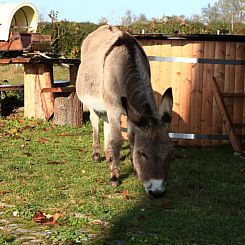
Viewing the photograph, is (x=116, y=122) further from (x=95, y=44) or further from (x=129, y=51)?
(x=95, y=44)

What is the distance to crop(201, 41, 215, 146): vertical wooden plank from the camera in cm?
883

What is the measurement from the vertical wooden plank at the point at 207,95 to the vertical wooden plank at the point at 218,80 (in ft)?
0.17

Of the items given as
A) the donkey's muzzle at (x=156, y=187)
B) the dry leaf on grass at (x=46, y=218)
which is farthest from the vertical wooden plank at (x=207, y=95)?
the dry leaf on grass at (x=46, y=218)

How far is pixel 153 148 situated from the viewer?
536 centimetres

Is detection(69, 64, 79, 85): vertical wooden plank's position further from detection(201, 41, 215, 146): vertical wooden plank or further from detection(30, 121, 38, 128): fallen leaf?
detection(201, 41, 215, 146): vertical wooden plank

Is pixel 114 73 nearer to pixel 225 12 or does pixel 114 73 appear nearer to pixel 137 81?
pixel 137 81

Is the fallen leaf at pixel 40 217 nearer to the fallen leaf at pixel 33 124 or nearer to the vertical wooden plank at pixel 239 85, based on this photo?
the vertical wooden plank at pixel 239 85

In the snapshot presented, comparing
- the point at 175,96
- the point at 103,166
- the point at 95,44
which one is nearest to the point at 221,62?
the point at 175,96

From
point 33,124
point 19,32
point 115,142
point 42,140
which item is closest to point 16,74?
point 19,32

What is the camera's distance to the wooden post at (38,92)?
37.1ft

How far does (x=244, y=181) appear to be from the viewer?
682cm

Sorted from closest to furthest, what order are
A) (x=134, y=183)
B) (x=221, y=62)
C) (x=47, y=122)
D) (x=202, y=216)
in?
(x=202, y=216), (x=134, y=183), (x=221, y=62), (x=47, y=122)

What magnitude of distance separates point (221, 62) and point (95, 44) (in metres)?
2.13

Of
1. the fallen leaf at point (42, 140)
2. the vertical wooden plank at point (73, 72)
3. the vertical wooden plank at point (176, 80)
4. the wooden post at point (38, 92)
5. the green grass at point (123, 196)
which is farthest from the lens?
the vertical wooden plank at point (73, 72)
